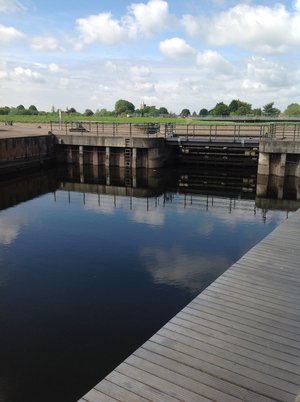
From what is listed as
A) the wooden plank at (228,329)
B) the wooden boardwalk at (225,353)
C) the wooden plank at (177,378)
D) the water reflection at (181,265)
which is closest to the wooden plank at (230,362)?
the wooden boardwalk at (225,353)

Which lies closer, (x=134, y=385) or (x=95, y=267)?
(x=134, y=385)

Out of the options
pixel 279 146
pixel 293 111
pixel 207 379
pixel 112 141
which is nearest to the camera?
pixel 207 379

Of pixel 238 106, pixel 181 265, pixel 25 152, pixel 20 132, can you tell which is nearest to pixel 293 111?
pixel 238 106

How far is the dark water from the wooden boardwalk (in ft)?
5.83

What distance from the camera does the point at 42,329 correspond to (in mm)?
8383

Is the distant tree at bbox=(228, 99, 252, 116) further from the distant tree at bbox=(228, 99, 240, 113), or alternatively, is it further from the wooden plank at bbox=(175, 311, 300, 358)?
the wooden plank at bbox=(175, 311, 300, 358)

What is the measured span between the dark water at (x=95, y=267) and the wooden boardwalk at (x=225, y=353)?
1778 millimetres

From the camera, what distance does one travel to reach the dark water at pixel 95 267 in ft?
24.2

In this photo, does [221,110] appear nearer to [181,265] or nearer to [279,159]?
[279,159]

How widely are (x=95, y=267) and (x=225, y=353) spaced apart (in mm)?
6731

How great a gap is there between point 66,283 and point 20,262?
2449 mm

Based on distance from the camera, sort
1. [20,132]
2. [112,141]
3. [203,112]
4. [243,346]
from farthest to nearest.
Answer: [203,112]
[20,132]
[112,141]
[243,346]

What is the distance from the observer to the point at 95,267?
463 inches

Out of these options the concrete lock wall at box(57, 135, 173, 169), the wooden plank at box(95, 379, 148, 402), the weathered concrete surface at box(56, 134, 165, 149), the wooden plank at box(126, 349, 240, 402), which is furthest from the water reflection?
the concrete lock wall at box(57, 135, 173, 169)
